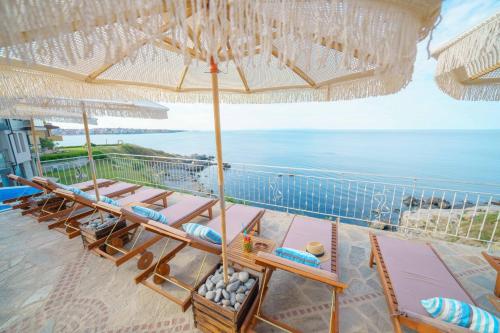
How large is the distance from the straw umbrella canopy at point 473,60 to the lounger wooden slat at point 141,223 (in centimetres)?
Result: 338

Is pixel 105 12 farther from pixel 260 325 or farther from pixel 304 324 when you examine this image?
pixel 304 324

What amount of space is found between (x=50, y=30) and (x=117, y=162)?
7219 mm

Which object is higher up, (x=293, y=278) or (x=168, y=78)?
(x=168, y=78)

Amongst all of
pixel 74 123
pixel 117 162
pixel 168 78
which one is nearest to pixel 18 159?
pixel 117 162

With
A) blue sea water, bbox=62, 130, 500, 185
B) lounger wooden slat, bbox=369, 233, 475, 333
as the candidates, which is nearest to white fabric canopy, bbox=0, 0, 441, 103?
lounger wooden slat, bbox=369, 233, 475, 333

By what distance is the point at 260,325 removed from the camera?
1919 mm

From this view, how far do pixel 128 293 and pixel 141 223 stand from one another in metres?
0.92

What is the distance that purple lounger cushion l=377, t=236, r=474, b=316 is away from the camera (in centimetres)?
175

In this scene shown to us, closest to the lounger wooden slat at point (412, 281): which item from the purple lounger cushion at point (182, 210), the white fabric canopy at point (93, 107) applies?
the purple lounger cushion at point (182, 210)

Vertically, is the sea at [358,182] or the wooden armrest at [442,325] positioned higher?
the wooden armrest at [442,325]

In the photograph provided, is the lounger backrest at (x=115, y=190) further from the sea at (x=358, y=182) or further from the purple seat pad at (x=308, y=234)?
the purple seat pad at (x=308, y=234)

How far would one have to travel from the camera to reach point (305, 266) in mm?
1518

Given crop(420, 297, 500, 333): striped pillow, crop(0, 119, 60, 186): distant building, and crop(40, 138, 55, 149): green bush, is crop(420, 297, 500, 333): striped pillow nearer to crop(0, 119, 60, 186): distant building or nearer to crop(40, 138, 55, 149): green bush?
crop(0, 119, 60, 186): distant building

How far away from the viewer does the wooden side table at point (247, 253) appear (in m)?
2.11
